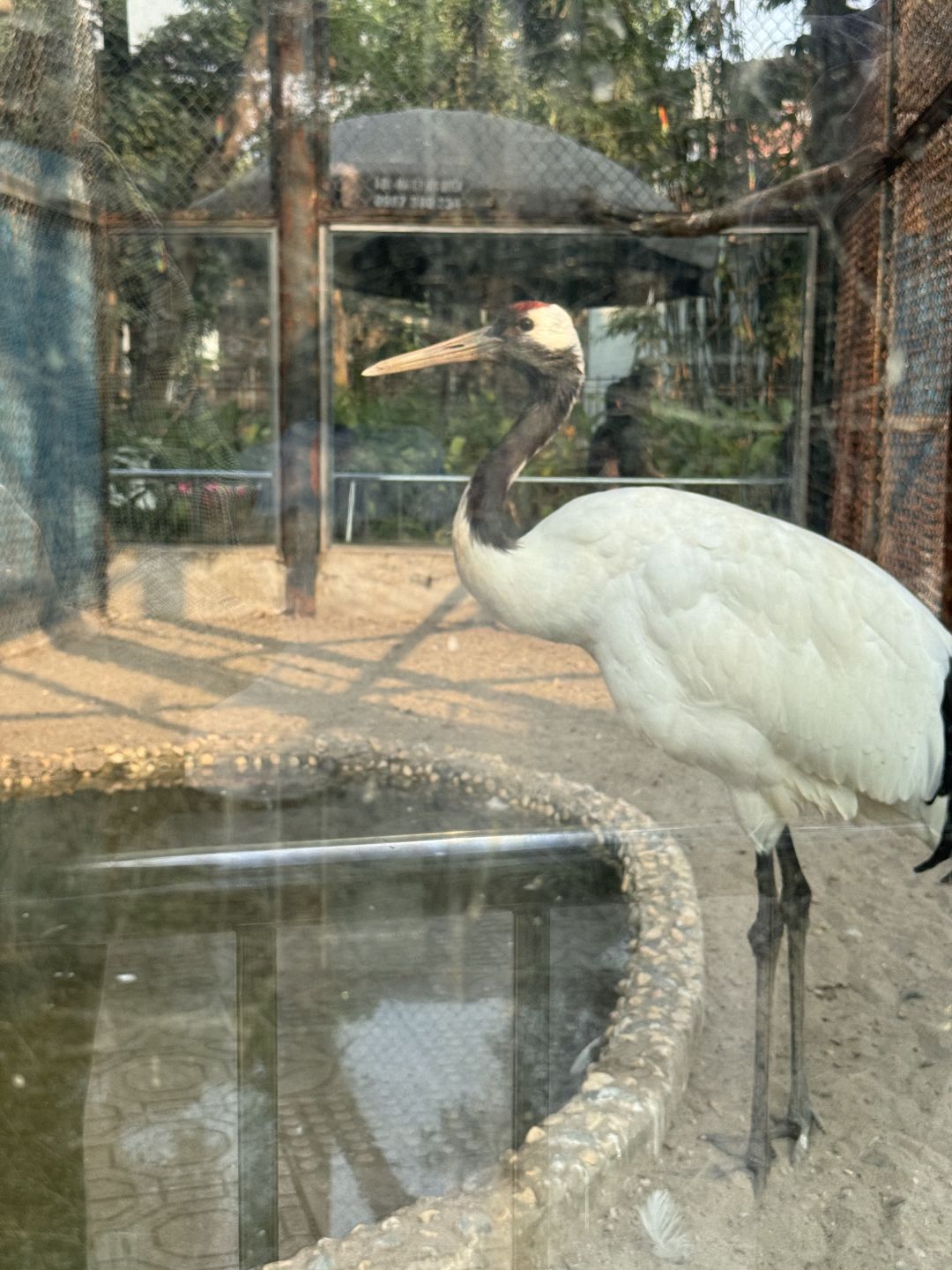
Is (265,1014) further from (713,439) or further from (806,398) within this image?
(806,398)

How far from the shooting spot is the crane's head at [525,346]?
1.68 m

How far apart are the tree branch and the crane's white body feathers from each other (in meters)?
0.40

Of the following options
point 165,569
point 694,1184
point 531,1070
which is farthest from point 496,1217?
point 165,569

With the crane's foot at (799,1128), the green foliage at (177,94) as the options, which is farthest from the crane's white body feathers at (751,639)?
the green foliage at (177,94)

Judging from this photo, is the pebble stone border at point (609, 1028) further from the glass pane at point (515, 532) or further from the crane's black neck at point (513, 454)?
the crane's black neck at point (513, 454)

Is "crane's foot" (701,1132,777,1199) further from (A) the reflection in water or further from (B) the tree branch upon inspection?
(B) the tree branch

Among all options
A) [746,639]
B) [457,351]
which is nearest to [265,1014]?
[746,639]

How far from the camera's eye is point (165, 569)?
75.8 inches

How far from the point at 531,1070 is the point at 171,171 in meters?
1.32

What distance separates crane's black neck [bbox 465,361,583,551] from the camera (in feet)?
5.46

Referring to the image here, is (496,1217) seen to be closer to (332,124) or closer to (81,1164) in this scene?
(81,1164)

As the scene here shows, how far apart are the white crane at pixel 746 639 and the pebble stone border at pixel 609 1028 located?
0.50 ft

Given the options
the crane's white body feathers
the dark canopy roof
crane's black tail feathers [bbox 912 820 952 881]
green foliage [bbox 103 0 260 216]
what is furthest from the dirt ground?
green foliage [bbox 103 0 260 216]

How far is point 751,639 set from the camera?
1.57m
